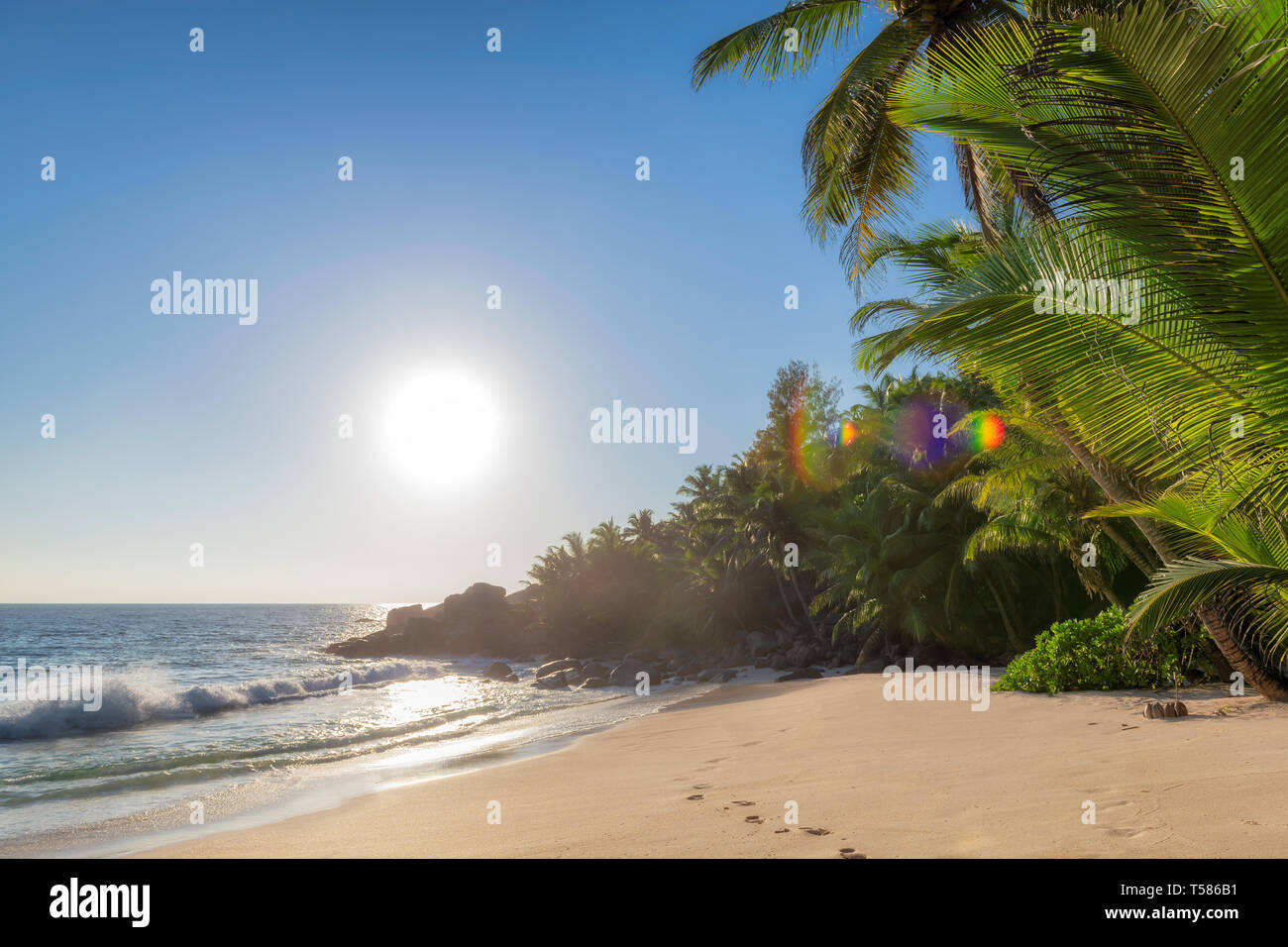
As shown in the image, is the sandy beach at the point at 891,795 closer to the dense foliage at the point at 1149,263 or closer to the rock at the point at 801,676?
the dense foliage at the point at 1149,263

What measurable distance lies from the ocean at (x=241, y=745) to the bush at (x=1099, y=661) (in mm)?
8203

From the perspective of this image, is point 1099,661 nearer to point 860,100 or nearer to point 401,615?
point 860,100

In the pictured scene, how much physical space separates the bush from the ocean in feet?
26.9

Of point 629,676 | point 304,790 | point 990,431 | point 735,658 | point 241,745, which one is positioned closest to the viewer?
point 304,790

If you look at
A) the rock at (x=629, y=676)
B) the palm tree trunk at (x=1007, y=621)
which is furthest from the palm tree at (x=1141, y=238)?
the rock at (x=629, y=676)

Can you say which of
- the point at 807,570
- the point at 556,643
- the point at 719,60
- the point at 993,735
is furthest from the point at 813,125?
the point at 556,643

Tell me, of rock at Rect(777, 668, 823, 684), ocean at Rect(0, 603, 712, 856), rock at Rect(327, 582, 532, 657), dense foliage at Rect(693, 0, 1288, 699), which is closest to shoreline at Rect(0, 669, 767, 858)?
ocean at Rect(0, 603, 712, 856)

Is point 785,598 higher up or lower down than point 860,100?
lower down

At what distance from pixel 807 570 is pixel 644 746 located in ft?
85.0

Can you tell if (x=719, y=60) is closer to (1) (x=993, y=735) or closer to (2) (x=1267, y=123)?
(2) (x=1267, y=123)

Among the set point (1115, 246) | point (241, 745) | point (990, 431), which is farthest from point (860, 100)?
point (241, 745)

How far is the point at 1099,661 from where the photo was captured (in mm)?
10305

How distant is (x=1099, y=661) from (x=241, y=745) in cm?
1569

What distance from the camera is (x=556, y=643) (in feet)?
160
